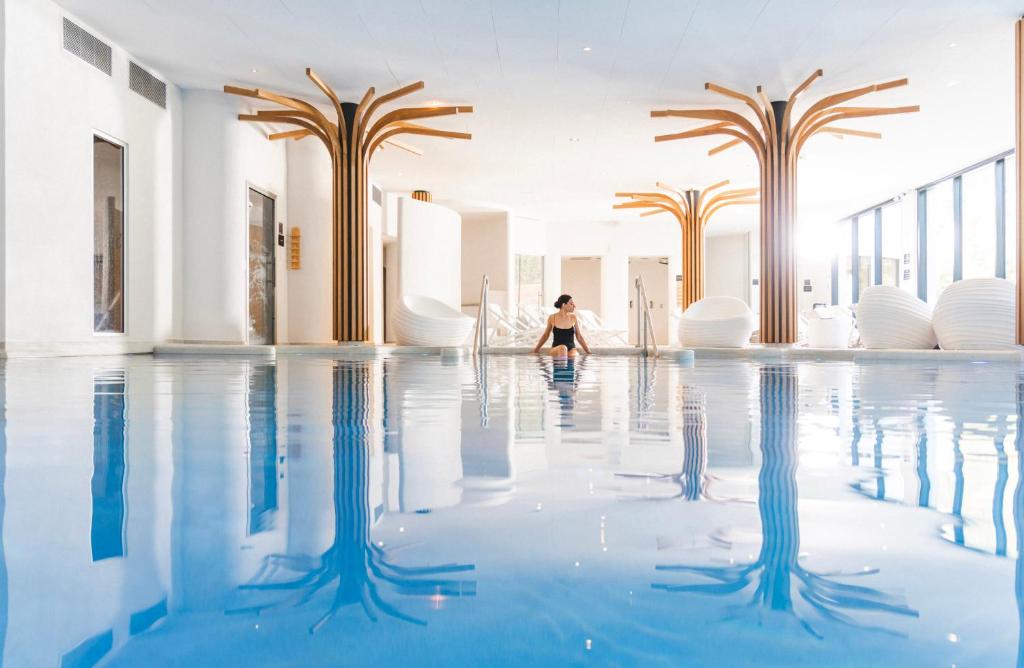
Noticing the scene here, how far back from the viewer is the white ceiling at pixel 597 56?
7.60 metres

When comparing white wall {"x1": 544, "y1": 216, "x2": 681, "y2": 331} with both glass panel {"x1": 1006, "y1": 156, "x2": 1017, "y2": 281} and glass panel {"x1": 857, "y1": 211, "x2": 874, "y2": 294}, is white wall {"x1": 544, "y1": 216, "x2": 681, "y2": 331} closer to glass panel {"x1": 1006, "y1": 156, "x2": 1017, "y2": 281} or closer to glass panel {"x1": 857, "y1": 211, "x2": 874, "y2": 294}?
glass panel {"x1": 857, "y1": 211, "x2": 874, "y2": 294}

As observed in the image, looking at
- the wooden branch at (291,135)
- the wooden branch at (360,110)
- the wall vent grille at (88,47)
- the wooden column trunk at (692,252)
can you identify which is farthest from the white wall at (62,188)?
the wooden column trunk at (692,252)

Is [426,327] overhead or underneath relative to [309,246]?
underneath

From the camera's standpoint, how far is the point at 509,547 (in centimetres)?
76

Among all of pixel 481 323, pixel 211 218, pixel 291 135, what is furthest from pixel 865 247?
pixel 211 218

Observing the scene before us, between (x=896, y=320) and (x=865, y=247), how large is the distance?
12.4 meters

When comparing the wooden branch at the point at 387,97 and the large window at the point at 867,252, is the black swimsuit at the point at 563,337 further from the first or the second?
the large window at the point at 867,252

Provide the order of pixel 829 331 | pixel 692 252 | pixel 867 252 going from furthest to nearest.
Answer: pixel 867 252 < pixel 692 252 < pixel 829 331

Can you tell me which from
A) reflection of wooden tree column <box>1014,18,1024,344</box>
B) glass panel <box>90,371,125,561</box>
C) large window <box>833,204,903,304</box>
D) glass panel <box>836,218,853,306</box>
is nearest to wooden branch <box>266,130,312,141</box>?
reflection of wooden tree column <box>1014,18,1024,344</box>

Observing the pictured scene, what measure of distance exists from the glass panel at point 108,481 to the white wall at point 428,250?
505 inches

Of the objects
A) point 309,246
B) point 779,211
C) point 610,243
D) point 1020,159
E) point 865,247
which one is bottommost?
point 309,246

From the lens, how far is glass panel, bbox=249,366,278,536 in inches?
35.0

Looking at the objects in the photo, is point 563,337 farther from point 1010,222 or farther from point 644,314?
point 1010,222

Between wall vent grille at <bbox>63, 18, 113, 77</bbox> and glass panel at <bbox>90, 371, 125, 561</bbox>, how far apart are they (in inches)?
274
